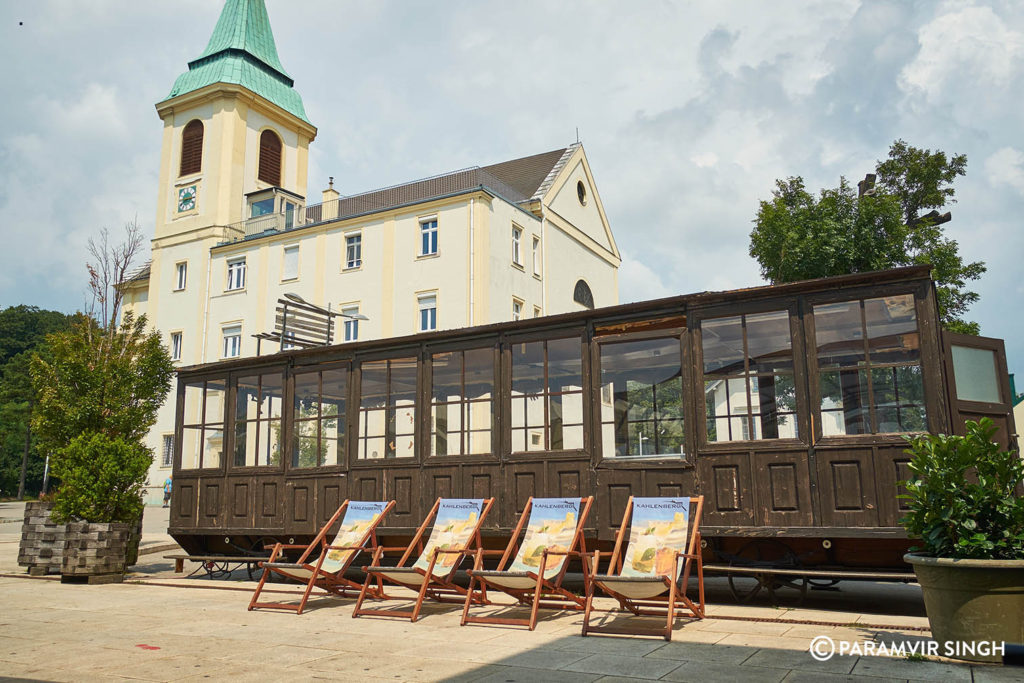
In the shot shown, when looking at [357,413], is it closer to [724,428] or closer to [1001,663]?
[724,428]

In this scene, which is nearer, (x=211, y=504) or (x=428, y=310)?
(x=211, y=504)

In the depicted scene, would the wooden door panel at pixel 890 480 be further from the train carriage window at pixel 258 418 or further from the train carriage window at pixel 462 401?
the train carriage window at pixel 258 418

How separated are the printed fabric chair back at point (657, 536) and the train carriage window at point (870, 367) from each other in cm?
155

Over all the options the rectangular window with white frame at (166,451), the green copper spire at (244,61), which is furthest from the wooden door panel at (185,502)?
the green copper spire at (244,61)

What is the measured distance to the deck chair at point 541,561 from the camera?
689cm

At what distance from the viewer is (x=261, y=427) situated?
11.2m

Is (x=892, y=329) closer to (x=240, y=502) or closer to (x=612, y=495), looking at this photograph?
(x=612, y=495)

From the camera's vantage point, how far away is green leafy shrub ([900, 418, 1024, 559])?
5066 millimetres

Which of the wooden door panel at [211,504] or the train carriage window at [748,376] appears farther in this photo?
the wooden door panel at [211,504]

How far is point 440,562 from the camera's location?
315 inches

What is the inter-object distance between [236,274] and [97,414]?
20661 mm

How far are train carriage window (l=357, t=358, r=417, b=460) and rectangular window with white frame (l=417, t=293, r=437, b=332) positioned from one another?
15.8m

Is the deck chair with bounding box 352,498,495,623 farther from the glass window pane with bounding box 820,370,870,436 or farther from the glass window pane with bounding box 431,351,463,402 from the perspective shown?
the glass window pane with bounding box 820,370,870,436

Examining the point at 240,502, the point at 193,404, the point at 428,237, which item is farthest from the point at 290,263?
the point at 240,502
